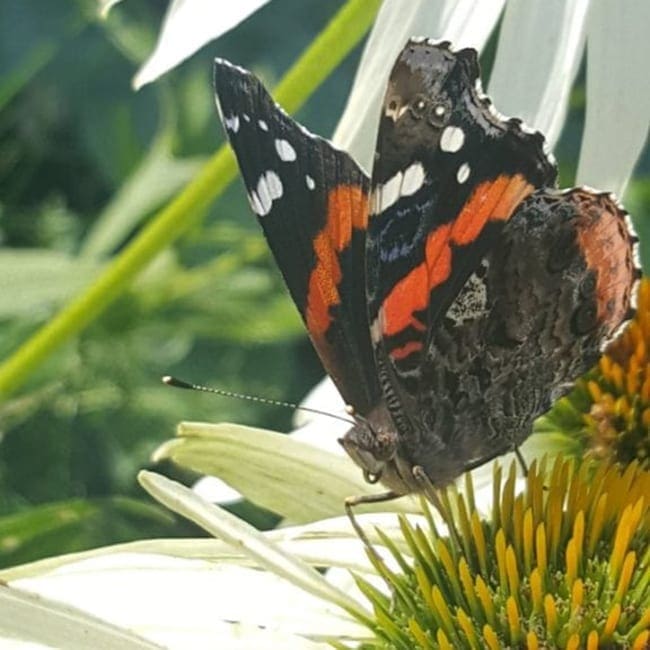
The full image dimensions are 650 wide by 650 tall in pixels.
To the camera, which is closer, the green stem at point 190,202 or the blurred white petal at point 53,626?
the blurred white petal at point 53,626

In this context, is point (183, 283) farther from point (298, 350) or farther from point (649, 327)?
point (649, 327)

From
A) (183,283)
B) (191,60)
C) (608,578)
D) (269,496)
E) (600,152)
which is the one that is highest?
(191,60)

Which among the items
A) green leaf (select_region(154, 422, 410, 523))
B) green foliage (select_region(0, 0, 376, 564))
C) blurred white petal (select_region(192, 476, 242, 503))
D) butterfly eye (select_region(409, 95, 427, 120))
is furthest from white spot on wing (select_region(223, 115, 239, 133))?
green foliage (select_region(0, 0, 376, 564))

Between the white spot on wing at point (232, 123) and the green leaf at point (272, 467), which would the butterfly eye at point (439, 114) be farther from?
the green leaf at point (272, 467)

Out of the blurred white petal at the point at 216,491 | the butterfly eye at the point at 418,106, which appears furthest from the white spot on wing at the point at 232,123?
the blurred white petal at the point at 216,491

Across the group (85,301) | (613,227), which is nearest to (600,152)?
(613,227)

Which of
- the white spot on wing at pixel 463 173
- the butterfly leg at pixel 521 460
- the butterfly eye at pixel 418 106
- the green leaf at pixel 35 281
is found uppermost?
the green leaf at pixel 35 281
